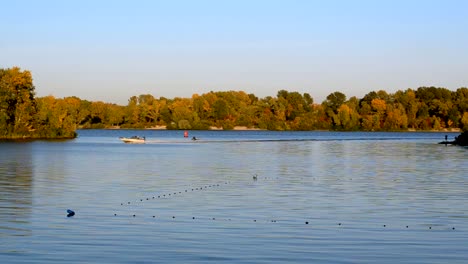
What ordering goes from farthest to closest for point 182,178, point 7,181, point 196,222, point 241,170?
point 241,170, point 182,178, point 7,181, point 196,222

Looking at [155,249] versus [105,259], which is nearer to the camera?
[105,259]

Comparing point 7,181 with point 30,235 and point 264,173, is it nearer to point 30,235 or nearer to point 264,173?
point 264,173

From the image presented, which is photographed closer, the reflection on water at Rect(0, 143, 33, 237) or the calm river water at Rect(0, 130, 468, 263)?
the calm river water at Rect(0, 130, 468, 263)

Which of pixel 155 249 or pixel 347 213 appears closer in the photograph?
pixel 155 249

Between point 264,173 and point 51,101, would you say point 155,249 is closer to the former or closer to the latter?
point 264,173

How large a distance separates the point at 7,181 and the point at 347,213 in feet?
71.0

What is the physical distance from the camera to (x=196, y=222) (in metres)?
26.6

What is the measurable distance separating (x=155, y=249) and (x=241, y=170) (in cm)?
3670

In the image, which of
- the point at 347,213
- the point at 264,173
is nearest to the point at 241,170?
the point at 264,173

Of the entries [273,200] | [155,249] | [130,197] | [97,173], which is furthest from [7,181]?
[155,249]

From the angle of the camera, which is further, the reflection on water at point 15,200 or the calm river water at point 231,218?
the reflection on water at point 15,200

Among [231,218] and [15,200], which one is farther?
[15,200]

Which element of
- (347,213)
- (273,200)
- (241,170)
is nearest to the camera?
(347,213)

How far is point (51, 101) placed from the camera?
5325 inches
